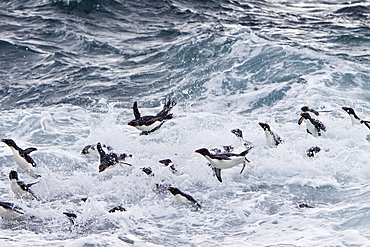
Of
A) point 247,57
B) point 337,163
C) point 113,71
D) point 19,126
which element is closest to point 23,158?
point 19,126

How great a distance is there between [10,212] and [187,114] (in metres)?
5.36

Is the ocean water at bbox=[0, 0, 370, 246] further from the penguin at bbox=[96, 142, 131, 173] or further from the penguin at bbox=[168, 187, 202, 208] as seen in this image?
the penguin at bbox=[96, 142, 131, 173]

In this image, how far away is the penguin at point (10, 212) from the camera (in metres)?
6.49

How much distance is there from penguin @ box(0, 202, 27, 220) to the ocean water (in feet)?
0.26

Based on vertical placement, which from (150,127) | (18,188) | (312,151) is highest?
(150,127)

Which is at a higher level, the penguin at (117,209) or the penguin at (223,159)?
the penguin at (223,159)

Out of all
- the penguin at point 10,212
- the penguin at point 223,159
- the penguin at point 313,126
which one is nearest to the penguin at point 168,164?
the penguin at point 223,159

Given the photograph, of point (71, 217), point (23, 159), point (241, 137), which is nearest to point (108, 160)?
point (23, 159)

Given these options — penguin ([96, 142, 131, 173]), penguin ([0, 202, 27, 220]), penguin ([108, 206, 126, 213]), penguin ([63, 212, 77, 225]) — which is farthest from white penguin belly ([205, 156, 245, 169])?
penguin ([0, 202, 27, 220])

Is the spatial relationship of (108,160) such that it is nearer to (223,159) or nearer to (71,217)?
(71,217)

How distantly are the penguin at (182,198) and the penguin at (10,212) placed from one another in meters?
1.99

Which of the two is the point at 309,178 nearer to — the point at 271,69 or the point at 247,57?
the point at 271,69

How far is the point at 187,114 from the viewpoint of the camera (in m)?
11.2

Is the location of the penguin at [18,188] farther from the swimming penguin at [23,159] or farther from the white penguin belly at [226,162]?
the white penguin belly at [226,162]
